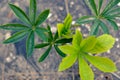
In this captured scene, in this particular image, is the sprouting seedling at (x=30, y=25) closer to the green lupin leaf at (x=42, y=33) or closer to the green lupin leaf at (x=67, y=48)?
the green lupin leaf at (x=42, y=33)

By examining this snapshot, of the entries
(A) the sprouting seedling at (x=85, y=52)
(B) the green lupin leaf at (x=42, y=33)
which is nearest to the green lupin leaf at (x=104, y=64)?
(A) the sprouting seedling at (x=85, y=52)

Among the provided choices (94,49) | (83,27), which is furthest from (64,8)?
(94,49)

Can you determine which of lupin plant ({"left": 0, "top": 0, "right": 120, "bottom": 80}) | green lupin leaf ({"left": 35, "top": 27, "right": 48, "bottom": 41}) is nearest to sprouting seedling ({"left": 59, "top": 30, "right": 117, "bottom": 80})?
lupin plant ({"left": 0, "top": 0, "right": 120, "bottom": 80})

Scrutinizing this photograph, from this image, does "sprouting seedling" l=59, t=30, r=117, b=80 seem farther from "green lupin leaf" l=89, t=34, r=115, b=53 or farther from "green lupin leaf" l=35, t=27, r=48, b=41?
"green lupin leaf" l=35, t=27, r=48, b=41

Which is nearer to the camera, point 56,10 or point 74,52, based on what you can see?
point 74,52

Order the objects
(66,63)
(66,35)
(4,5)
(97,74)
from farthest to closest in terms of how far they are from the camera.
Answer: (4,5) < (97,74) < (66,35) < (66,63)

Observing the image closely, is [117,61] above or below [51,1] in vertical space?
below

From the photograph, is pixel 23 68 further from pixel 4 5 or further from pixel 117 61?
pixel 117 61
